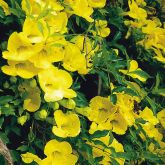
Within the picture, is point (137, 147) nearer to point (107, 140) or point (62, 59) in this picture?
point (107, 140)

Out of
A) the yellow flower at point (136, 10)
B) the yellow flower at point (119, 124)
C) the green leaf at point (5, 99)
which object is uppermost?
the yellow flower at point (136, 10)

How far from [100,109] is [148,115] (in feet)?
0.65

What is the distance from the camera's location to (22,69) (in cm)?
101

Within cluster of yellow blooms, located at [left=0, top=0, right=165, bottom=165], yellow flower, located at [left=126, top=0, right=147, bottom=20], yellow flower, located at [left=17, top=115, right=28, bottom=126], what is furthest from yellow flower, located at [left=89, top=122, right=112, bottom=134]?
yellow flower, located at [left=126, top=0, right=147, bottom=20]

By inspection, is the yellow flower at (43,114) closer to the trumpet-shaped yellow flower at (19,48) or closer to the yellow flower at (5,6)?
the trumpet-shaped yellow flower at (19,48)

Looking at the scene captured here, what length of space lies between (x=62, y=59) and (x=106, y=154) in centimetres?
32

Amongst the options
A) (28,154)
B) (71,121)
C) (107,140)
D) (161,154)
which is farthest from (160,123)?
(28,154)

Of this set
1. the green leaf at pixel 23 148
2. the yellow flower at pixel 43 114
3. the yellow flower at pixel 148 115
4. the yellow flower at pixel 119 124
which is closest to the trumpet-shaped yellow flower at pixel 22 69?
the yellow flower at pixel 43 114

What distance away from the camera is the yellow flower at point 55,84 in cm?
101

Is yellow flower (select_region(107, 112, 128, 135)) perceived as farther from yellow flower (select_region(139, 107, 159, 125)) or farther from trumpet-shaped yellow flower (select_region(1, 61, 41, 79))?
trumpet-shaped yellow flower (select_region(1, 61, 41, 79))

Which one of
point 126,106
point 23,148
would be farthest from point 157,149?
point 23,148

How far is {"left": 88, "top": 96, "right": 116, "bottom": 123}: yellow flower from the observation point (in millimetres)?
1184

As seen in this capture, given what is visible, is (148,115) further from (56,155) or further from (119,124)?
(56,155)

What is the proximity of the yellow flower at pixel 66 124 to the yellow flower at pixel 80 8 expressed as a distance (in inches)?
12.6
